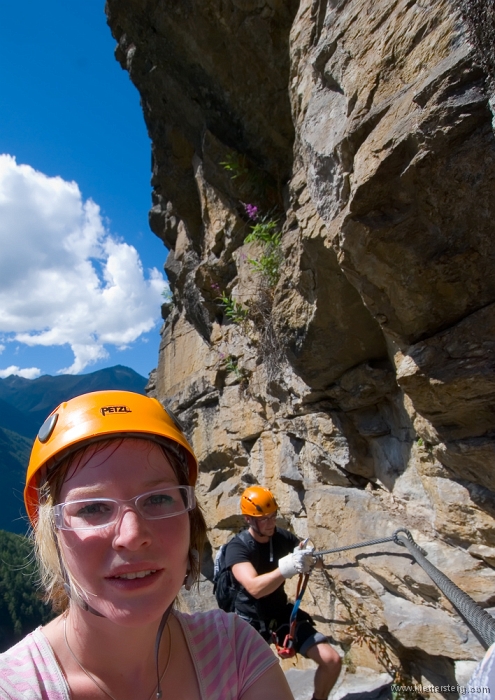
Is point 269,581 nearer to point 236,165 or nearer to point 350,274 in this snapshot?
point 350,274

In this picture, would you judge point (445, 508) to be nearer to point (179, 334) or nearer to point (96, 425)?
point (96, 425)

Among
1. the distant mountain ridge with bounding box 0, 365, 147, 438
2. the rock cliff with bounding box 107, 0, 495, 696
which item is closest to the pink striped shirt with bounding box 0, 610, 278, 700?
the rock cliff with bounding box 107, 0, 495, 696

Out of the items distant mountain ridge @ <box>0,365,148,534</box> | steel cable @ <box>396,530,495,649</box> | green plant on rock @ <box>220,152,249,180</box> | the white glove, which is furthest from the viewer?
distant mountain ridge @ <box>0,365,148,534</box>

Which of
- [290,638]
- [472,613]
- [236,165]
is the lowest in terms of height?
[290,638]

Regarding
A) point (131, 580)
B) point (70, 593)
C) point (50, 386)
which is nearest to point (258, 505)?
point (70, 593)

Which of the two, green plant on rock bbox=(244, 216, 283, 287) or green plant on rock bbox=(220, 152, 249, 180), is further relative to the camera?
green plant on rock bbox=(220, 152, 249, 180)

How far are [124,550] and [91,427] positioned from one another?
40 centimetres

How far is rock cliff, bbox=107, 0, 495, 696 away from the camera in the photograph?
2.71 m

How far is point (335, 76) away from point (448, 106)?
1403 mm

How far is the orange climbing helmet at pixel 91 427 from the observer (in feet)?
4.40

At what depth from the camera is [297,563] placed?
344cm

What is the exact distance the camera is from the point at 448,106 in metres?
2.39

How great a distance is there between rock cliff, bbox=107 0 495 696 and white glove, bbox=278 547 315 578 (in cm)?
100

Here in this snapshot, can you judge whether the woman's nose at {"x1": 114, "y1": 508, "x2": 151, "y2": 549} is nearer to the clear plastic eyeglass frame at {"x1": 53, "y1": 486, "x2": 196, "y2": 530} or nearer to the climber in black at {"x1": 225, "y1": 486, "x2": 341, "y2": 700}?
the clear plastic eyeglass frame at {"x1": 53, "y1": 486, "x2": 196, "y2": 530}
